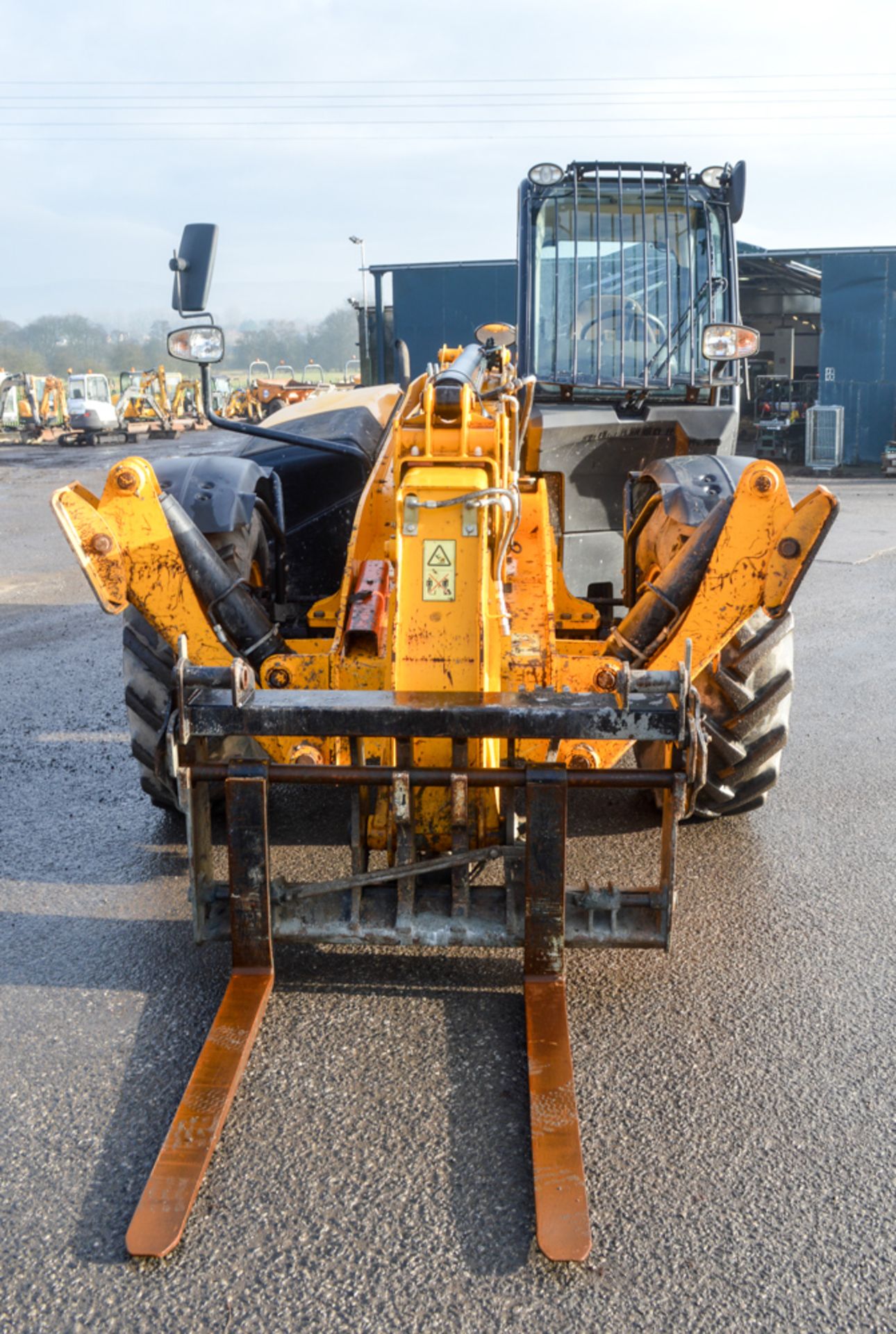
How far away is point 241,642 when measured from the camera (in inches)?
159

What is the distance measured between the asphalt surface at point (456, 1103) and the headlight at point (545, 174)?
3527 mm

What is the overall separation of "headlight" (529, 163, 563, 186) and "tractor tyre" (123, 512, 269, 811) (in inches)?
119

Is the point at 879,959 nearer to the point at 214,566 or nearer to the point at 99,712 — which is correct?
the point at 214,566

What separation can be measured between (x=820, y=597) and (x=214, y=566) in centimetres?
719

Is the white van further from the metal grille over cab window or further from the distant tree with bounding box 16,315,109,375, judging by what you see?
the distant tree with bounding box 16,315,109,375

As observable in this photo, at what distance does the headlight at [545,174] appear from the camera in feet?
20.7

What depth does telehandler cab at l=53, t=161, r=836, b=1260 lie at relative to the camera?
3.16m

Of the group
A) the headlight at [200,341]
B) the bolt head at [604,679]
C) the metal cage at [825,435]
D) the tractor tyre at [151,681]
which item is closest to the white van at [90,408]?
the metal cage at [825,435]

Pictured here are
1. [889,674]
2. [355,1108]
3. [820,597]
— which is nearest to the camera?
[355,1108]

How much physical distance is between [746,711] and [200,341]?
2352 mm

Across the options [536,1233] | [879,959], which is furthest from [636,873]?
[536,1233]

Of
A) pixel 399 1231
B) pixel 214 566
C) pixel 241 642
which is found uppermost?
pixel 214 566

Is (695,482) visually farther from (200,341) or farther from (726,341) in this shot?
(200,341)

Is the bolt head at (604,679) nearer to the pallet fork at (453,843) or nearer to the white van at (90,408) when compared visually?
the pallet fork at (453,843)
